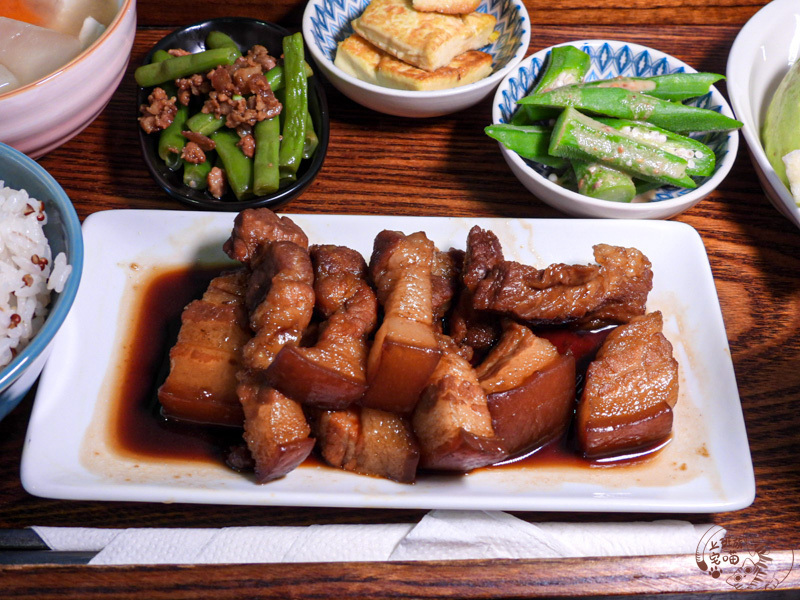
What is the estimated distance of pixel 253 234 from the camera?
2.17 meters

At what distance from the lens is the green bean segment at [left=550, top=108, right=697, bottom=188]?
8.52 ft

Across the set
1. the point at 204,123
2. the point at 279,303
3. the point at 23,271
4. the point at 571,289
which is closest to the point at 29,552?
the point at 23,271

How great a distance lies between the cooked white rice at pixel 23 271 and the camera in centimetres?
189

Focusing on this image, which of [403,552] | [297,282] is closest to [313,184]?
[297,282]

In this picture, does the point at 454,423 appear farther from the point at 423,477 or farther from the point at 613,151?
the point at 613,151

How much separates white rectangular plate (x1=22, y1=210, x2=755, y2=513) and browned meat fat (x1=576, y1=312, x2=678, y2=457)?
10cm

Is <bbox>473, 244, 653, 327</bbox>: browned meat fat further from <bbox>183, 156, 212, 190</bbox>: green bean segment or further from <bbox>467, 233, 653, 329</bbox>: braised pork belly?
<bbox>183, 156, 212, 190</bbox>: green bean segment

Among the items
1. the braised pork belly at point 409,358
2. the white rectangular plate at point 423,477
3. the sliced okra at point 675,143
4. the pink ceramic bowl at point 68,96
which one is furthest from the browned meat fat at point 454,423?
the pink ceramic bowl at point 68,96

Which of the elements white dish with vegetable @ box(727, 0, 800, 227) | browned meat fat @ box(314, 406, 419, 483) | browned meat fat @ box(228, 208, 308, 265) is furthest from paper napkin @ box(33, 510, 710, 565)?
white dish with vegetable @ box(727, 0, 800, 227)

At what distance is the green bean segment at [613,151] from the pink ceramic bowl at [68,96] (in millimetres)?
1773

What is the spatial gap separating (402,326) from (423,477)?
48 cm

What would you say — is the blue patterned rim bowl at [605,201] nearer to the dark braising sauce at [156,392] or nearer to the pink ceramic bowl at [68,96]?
the dark braising sauce at [156,392]

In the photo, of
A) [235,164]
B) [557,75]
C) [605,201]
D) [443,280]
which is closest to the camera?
[443,280]

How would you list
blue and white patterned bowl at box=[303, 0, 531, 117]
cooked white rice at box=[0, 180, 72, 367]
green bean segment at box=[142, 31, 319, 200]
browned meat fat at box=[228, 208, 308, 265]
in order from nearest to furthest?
cooked white rice at box=[0, 180, 72, 367] < browned meat fat at box=[228, 208, 308, 265] < green bean segment at box=[142, 31, 319, 200] < blue and white patterned bowl at box=[303, 0, 531, 117]
